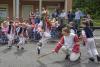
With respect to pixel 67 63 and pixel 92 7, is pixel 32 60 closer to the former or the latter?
pixel 67 63

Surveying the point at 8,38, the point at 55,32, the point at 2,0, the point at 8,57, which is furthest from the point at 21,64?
the point at 2,0

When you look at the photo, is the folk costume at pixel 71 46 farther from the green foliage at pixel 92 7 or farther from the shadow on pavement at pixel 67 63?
the green foliage at pixel 92 7

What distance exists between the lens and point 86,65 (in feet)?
50.6

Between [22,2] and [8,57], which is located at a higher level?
[22,2]

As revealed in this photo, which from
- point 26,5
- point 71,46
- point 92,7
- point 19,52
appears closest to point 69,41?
point 71,46

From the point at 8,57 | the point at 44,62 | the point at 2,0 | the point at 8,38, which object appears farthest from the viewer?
the point at 2,0

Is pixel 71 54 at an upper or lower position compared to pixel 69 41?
lower

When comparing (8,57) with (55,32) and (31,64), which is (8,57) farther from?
(55,32)

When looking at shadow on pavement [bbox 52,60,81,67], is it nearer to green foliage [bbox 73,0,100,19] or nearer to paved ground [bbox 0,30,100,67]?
paved ground [bbox 0,30,100,67]

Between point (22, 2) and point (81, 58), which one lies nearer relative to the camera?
point (81, 58)

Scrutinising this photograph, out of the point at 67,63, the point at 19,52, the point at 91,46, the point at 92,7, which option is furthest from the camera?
the point at 92,7

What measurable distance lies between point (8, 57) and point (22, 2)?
21.0m

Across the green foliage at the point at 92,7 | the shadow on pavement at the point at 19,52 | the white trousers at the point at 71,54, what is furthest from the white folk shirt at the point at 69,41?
the green foliage at the point at 92,7

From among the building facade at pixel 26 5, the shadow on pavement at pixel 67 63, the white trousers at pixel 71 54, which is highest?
the building facade at pixel 26 5
